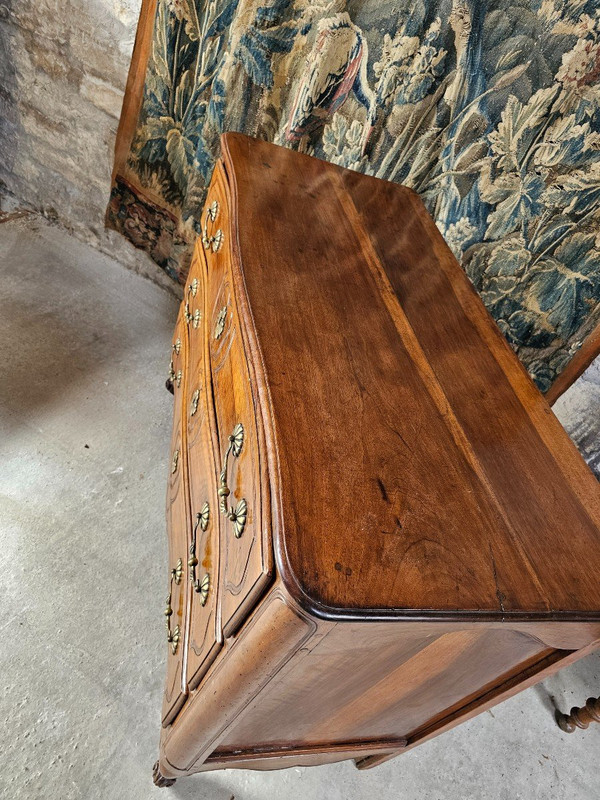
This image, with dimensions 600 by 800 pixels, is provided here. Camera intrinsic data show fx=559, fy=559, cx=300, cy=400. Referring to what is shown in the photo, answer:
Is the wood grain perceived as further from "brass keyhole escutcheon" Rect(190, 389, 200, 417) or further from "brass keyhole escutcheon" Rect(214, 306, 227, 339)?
"brass keyhole escutcheon" Rect(190, 389, 200, 417)

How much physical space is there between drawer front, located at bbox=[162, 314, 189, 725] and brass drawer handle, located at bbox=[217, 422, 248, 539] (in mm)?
332

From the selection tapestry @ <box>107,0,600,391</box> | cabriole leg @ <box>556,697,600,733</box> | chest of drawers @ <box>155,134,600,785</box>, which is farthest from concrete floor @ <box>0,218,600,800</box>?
tapestry @ <box>107,0,600,391</box>

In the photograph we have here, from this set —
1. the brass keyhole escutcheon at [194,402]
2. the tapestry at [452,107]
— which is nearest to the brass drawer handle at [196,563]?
the brass keyhole escutcheon at [194,402]

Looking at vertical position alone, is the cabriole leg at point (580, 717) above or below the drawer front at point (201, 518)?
below

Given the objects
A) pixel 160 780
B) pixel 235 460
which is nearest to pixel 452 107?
pixel 235 460

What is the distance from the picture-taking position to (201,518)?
3.63ft

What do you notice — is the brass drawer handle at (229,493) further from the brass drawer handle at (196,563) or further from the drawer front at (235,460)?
the brass drawer handle at (196,563)

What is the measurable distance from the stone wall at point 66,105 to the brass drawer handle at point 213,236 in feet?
3.68

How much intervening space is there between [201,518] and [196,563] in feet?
0.29

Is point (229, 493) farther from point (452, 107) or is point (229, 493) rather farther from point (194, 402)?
point (452, 107)

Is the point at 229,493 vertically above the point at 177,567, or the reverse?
the point at 229,493

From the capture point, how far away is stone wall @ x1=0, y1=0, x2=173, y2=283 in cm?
219

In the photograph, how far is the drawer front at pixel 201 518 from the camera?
3.23ft

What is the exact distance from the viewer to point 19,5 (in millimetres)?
2268
